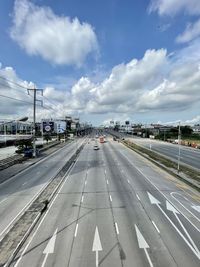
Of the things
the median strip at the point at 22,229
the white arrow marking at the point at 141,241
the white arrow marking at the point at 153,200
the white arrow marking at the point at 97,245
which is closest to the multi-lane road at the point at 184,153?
the white arrow marking at the point at 153,200

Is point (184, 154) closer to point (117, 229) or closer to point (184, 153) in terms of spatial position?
point (184, 153)

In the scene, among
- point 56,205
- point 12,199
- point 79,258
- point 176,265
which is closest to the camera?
point 176,265

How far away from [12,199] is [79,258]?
17.2m

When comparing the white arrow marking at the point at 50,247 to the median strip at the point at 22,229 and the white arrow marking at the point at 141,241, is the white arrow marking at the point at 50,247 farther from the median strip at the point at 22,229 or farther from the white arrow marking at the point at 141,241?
the white arrow marking at the point at 141,241

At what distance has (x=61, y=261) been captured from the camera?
16875mm

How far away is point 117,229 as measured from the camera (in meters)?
22.0

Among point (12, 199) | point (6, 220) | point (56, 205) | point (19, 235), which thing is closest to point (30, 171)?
point (12, 199)

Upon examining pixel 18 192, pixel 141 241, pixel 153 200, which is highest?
pixel 141 241

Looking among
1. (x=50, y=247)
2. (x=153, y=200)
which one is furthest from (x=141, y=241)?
(x=153, y=200)

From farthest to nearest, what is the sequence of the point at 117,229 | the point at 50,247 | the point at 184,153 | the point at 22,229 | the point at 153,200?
the point at 184,153, the point at 153,200, the point at 22,229, the point at 117,229, the point at 50,247

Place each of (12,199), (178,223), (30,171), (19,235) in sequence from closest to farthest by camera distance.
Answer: (19,235)
(178,223)
(12,199)
(30,171)

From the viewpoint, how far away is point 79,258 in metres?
17.2

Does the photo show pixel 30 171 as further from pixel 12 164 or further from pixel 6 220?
pixel 6 220

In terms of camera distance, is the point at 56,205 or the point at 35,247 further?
the point at 56,205
